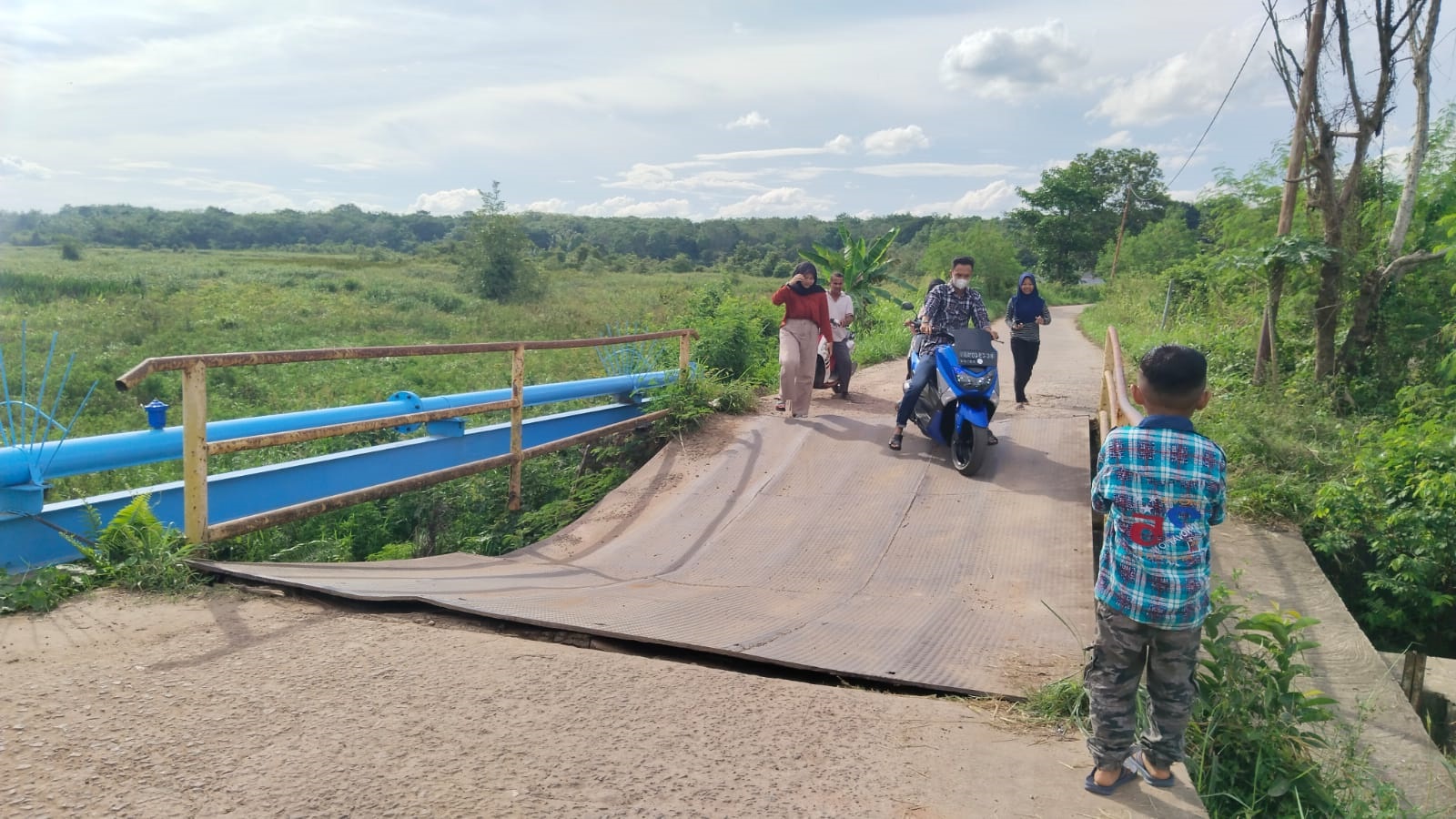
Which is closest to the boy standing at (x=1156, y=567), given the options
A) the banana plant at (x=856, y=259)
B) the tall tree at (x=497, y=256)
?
the banana plant at (x=856, y=259)

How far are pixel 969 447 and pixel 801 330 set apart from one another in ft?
7.96

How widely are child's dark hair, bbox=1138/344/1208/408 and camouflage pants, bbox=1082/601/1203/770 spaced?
0.71 m

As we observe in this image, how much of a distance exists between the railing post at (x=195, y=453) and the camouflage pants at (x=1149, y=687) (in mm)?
4078

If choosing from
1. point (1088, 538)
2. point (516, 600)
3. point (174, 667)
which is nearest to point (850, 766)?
point (516, 600)

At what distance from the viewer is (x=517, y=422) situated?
687cm

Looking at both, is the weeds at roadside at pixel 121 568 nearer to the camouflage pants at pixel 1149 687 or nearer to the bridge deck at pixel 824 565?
the bridge deck at pixel 824 565

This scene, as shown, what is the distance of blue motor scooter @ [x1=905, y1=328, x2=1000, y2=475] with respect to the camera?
7168mm

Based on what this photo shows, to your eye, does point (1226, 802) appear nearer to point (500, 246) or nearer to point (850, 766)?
point (850, 766)

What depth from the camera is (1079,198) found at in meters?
57.2

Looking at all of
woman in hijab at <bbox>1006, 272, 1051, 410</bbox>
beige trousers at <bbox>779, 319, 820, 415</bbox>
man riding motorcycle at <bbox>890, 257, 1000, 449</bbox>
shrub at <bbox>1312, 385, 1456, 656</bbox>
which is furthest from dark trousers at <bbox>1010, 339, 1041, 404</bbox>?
shrub at <bbox>1312, 385, 1456, 656</bbox>

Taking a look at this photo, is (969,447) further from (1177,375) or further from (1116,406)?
(1177,375)

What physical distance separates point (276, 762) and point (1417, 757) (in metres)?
4.76

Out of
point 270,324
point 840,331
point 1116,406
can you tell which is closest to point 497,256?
point 270,324

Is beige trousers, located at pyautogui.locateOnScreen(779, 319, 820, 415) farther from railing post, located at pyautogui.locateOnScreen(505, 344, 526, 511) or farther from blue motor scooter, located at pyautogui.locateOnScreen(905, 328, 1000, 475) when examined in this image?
railing post, located at pyautogui.locateOnScreen(505, 344, 526, 511)
